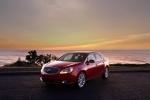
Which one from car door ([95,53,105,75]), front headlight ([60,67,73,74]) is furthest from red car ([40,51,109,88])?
car door ([95,53,105,75])

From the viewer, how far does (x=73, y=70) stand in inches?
378

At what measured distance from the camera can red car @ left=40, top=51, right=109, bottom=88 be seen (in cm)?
947

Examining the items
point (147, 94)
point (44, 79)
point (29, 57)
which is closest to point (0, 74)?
point (44, 79)

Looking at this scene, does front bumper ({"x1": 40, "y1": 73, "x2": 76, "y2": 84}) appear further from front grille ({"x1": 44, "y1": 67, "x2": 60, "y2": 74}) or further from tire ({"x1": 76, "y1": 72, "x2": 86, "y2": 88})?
tire ({"x1": 76, "y1": 72, "x2": 86, "y2": 88})

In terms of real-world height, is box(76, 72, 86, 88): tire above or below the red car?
below

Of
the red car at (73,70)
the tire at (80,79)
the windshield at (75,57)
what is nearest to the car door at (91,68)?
the red car at (73,70)

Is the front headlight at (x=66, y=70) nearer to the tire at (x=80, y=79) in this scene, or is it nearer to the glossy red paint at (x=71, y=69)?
the glossy red paint at (x=71, y=69)

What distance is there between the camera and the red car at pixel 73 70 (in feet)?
31.1

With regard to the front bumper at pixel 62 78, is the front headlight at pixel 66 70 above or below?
above

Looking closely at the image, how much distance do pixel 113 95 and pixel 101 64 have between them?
3856 millimetres

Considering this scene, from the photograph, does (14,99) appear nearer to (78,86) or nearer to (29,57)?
(78,86)

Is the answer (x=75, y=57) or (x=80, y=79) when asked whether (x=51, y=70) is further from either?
(x=75, y=57)

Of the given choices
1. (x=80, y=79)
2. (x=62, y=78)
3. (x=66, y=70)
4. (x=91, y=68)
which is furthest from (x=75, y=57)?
(x=62, y=78)

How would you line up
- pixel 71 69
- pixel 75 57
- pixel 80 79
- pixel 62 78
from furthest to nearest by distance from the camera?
1. pixel 75 57
2. pixel 80 79
3. pixel 71 69
4. pixel 62 78
